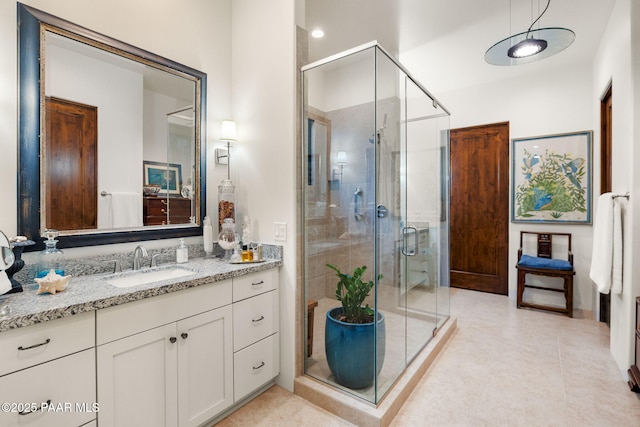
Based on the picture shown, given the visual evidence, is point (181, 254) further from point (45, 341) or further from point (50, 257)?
point (45, 341)

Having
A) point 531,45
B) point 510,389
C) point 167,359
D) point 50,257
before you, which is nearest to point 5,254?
point 50,257

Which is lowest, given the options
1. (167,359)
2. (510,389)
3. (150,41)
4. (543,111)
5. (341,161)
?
(510,389)

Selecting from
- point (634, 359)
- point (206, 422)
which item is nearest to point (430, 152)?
point (634, 359)

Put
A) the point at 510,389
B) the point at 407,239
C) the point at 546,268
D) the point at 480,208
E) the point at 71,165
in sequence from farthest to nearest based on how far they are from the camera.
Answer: the point at 480,208
the point at 546,268
the point at 407,239
the point at 510,389
the point at 71,165

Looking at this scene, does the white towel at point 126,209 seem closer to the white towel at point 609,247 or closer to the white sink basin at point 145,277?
the white sink basin at point 145,277

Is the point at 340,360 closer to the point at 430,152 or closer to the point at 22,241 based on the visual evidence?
the point at 22,241

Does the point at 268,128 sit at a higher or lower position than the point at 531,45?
lower

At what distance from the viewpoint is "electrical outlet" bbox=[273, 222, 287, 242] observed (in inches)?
81.7

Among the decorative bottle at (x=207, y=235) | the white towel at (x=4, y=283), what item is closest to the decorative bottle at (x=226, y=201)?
the decorative bottle at (x=207, y=235)

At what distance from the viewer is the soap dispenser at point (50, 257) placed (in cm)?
148

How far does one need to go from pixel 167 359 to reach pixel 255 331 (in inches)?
21.7

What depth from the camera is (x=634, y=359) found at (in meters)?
2.14

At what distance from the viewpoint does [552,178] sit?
12.7 feet

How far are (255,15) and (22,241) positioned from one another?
1.93m
